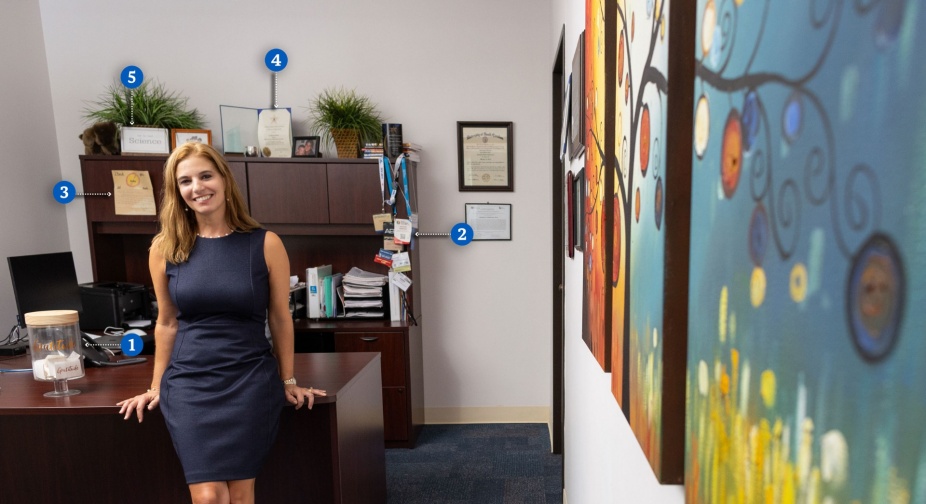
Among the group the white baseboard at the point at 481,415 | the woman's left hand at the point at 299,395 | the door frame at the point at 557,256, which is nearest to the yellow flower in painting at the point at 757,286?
the woman's left hand at the point at 299,395

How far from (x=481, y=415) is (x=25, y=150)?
3.21 metres

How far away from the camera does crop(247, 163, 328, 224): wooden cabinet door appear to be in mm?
2863

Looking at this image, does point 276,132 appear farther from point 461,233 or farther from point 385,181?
point 461,233

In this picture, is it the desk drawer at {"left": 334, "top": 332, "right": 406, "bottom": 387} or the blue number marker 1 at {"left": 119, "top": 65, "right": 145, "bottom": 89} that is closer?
the desk drawer at {"left": 334, "top": 332, "right": 406, "bottom": 387}

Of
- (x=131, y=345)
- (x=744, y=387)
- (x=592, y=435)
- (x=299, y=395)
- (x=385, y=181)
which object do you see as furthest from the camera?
(x=385, y=181)

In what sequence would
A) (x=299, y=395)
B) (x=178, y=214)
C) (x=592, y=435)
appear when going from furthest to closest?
(x=299, y=395) → (x=178, y=214) → (x=592, y=435)

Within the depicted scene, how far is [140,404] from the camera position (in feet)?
5.16

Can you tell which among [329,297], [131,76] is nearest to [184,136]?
[131,76]

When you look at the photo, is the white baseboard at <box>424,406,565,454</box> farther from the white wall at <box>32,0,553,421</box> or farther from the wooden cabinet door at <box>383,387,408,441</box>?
the white wall at <box>32,0,553,421</box>

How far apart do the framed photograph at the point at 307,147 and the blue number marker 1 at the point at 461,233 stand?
3.13 ft

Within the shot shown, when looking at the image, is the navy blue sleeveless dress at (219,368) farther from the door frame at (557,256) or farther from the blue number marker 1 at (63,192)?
the blue number marker 1 at (63,192)

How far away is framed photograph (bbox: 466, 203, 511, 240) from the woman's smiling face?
1868mm

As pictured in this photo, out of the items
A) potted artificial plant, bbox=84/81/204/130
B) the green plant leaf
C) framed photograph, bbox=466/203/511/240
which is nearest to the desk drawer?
framed photograph, bbox=466/203/511/240

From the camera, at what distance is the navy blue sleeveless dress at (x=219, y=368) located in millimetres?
1431
